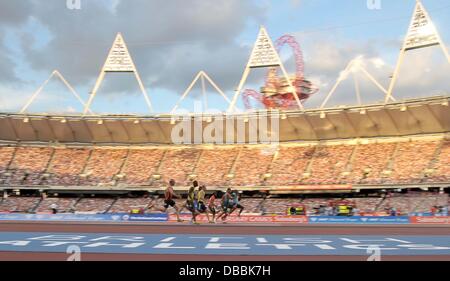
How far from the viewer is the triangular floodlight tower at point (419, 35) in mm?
44344

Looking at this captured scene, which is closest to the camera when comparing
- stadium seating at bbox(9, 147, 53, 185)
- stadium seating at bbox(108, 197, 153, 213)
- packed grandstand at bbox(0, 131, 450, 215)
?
packed grandstand at bbox(0, 131, 450, 215)

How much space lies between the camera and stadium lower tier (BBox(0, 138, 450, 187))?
40.8 metres

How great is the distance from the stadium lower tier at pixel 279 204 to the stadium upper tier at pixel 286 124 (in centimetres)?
803

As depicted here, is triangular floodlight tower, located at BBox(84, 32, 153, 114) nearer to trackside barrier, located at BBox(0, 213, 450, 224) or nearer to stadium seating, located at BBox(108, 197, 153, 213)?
stadium seating, located at BBox(108, 197, 153, 213)

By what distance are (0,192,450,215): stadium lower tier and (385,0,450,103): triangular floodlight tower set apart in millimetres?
11037

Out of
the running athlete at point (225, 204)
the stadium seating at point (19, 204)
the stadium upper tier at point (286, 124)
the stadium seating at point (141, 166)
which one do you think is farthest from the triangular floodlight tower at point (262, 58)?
the running athlete at point (225, 204)

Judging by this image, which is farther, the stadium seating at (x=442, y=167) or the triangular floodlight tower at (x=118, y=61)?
the triangular floodlight tower at (x=118, y=61)

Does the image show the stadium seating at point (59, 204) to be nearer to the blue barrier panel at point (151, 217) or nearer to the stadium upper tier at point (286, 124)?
the stadium upper tier at point (286, 124)

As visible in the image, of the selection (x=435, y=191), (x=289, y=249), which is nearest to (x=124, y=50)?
(x=435, y=191)

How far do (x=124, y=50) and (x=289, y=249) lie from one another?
164ft

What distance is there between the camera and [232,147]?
50812 mm

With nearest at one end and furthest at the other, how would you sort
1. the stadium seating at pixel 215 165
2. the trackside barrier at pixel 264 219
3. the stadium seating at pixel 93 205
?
the trackside barrier at pixel 264 219 → the stadium seating at pixel 93 205 → the stadium seating at pixel 215 165

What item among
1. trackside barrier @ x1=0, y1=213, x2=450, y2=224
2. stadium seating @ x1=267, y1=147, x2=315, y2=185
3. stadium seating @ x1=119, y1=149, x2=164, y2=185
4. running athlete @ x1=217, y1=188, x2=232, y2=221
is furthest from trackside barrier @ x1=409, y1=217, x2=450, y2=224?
stadium seating @ x1=119, y1=149, x2=164, y2=185
